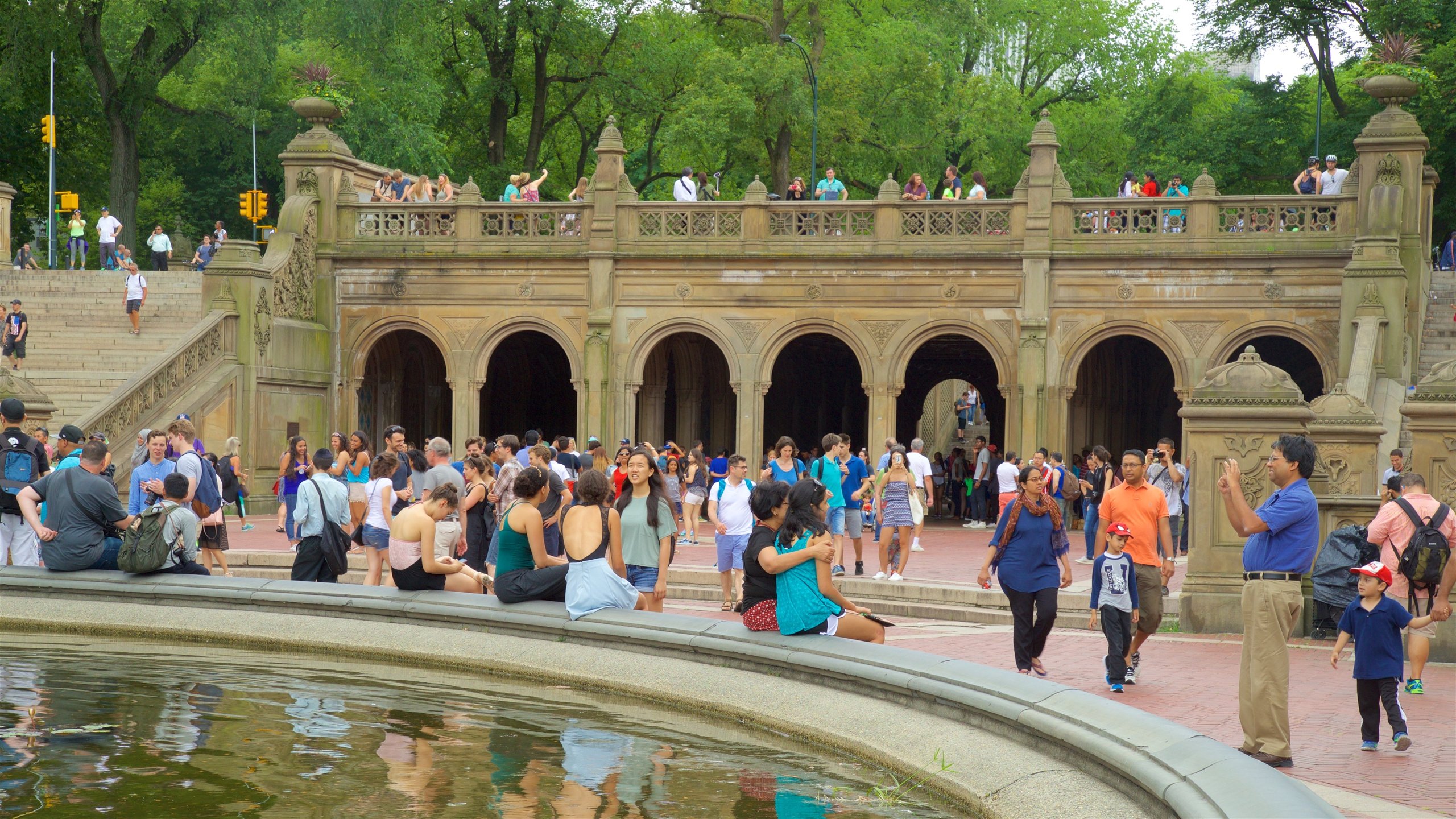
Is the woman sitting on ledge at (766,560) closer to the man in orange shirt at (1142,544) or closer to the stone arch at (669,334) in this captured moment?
the man in orange shirt at (1142,544)

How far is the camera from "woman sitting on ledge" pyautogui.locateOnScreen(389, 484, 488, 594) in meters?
11.8

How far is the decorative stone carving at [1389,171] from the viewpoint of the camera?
26.6m

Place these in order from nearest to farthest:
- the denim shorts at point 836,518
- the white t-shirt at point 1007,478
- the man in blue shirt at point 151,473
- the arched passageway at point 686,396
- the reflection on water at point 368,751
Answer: the reflection on water at point 368,751
the man in blue shirt at point 151,473
the denim shorts at point 836,518
the white t-shirt at point 1007,478
the arched passageway at point 686,396

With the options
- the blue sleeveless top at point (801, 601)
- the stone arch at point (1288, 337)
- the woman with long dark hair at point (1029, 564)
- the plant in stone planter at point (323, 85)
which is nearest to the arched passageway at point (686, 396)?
the plant in stone planter at point (323, 85)

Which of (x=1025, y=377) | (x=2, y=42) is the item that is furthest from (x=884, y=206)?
(x=2, y=42)

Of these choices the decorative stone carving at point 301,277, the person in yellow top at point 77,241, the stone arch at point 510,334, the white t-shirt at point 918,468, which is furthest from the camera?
the person in yellow top at point 77,241

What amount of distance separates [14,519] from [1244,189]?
3651 cm

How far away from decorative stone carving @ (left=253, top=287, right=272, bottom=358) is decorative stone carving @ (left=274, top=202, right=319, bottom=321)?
0.43 meters

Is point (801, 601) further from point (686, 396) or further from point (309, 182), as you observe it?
point (686, 396)

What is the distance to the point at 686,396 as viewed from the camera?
115ft

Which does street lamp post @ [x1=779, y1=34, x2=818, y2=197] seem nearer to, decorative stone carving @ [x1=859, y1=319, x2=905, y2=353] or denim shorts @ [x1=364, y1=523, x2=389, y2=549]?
decorative stone carving @ [x1=859, y1=319, x2=905, y2=353]

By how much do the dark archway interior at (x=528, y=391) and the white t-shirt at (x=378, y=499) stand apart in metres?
23.2

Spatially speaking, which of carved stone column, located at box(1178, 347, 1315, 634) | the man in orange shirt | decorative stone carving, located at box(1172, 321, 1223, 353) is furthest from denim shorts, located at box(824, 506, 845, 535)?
decorative stone carving, located at box(1172, 321, 1223, 353)

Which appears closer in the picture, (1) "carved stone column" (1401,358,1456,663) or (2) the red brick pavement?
(2) the red brick pavement
